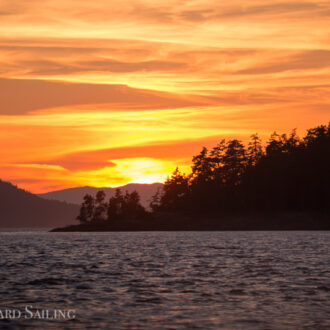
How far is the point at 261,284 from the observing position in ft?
136

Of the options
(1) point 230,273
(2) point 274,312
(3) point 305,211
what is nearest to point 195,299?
(2) point 274,312

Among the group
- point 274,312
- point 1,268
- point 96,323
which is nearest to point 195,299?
point 274,312

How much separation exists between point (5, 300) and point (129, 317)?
8.67m

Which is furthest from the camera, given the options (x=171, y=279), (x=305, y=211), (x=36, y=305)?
(x=305, y=211)

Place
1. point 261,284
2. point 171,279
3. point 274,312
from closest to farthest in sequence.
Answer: point 274,312 → point 261,284 → point 171,279

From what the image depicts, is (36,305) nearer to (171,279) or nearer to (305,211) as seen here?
(171,279)

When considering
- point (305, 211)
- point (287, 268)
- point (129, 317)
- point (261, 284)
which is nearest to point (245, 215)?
point (305, 211)

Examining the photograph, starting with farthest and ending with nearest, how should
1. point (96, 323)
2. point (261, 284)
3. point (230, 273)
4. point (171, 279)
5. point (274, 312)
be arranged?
point (230, 273) < point (171, 279) < point (261, 284) < point (274, 312) < point (96, 323)

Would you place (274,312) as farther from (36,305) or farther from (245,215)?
(245,215)

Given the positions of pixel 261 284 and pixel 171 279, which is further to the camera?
pixel 171 279

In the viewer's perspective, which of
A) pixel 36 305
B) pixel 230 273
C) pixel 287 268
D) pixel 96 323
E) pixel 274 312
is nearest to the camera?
pixel 96 323

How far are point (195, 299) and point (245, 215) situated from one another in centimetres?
16649

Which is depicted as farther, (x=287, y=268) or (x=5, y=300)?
(x=287, y=268)

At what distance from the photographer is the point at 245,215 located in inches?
7854
